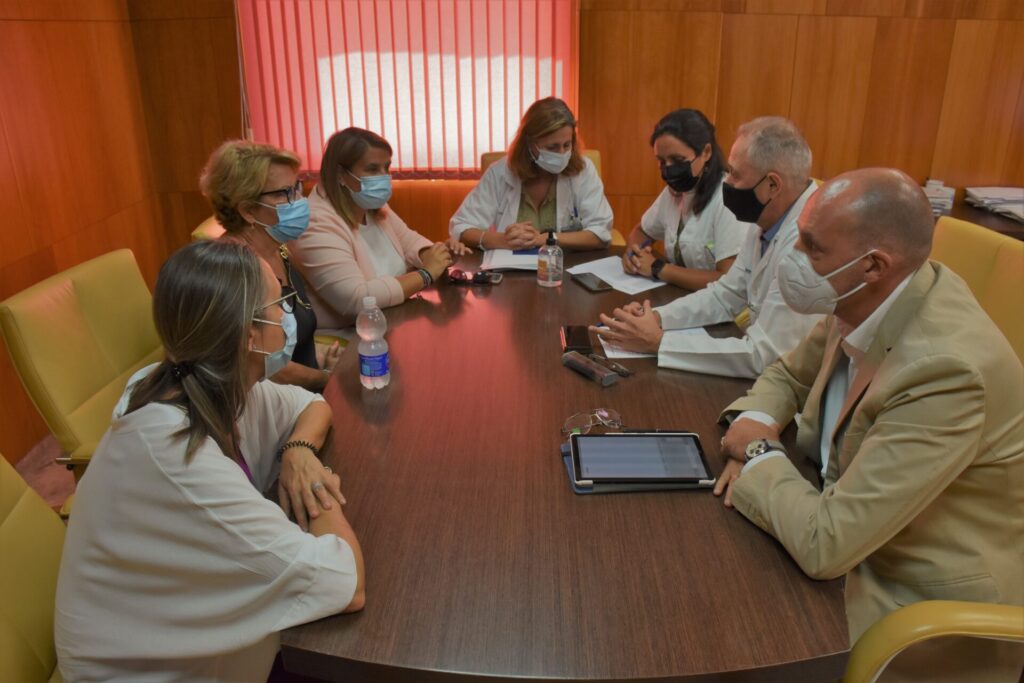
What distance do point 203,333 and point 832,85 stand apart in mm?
4190

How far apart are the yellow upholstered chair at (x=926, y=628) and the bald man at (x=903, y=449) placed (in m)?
0.05

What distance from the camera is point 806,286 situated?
5.00ft

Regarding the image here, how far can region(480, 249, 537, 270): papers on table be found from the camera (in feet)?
10.1

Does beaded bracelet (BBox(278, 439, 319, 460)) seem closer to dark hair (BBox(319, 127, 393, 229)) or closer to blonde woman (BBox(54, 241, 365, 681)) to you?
blonde woman (BBox(54, 241, 365, 681))

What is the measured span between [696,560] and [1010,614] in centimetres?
47

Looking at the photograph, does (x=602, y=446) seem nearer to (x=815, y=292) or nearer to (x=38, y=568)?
(x=815, y=292)

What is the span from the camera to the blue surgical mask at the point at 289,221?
92.2 inches

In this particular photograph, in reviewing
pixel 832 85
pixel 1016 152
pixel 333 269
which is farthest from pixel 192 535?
pixel 1016 152

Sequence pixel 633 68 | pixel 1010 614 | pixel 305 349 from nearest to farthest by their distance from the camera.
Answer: pixel 1010 614, pixel 305 349, pixel 633 68

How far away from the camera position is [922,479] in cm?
124

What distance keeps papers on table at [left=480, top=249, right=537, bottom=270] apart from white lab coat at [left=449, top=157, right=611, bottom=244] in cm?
32

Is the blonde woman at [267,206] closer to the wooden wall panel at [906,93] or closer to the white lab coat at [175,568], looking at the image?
the white lab coat at [175,568]

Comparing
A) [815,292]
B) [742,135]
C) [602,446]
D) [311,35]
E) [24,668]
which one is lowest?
[24,668]

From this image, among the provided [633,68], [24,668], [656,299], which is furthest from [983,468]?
[633,68]
